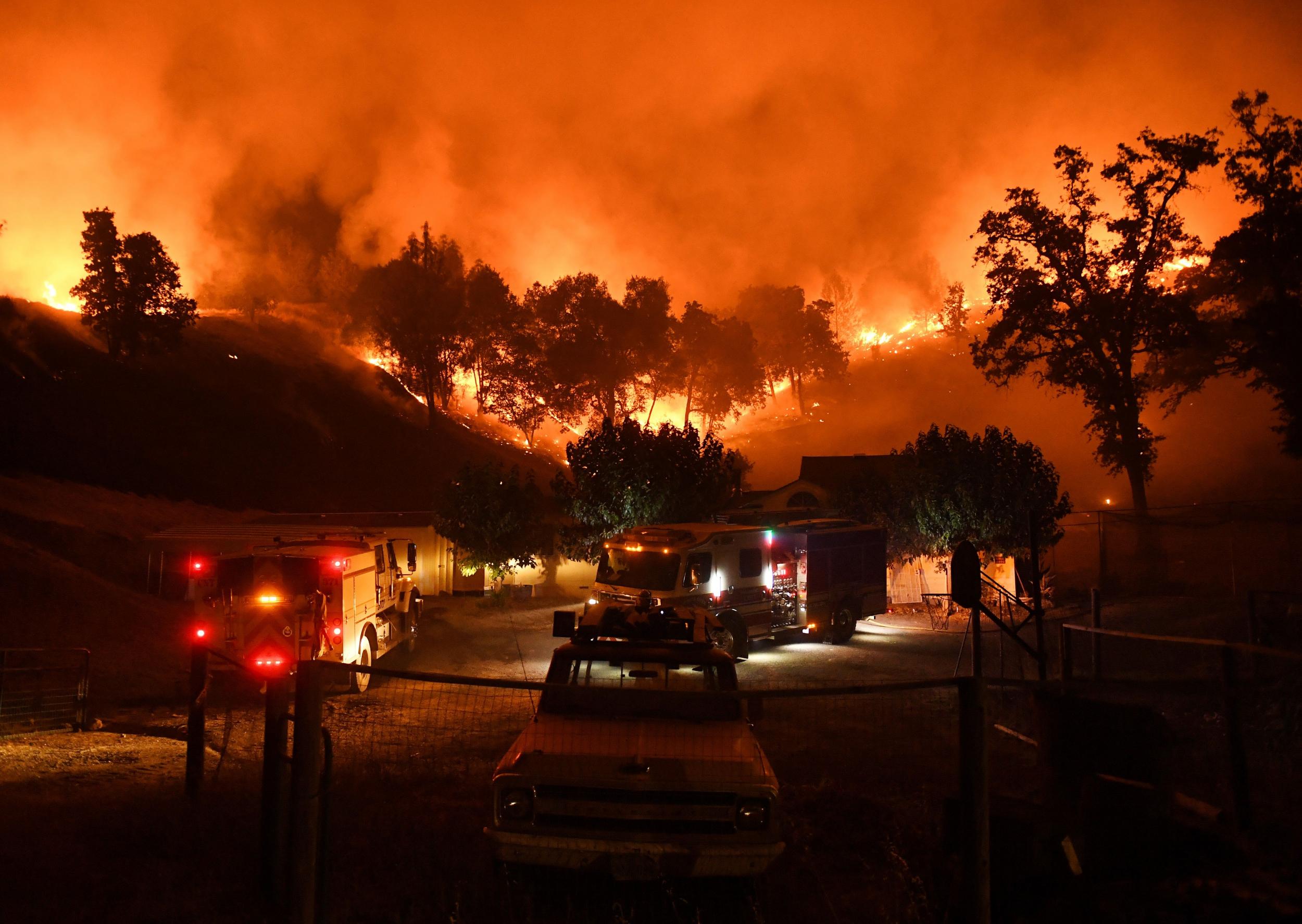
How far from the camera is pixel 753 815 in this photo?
5.29m

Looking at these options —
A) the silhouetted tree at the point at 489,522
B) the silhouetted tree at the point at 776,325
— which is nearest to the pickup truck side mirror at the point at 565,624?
the silhouetted tree at the point at 489,522

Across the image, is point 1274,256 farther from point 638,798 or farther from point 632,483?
point 638,798

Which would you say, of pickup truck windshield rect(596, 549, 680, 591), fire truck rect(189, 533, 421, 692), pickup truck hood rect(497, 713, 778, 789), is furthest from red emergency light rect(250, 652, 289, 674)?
pickup truck hood rect(497, 713, 778, 789)

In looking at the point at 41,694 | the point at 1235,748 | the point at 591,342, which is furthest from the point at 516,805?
the point at 591,342

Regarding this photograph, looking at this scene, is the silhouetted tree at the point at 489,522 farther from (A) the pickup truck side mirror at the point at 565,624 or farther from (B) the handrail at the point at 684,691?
(B) the handrail at the point at 684,691

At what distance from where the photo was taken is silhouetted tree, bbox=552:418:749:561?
27594 mm

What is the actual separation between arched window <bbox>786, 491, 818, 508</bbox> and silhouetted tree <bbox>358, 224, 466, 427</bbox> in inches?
1283

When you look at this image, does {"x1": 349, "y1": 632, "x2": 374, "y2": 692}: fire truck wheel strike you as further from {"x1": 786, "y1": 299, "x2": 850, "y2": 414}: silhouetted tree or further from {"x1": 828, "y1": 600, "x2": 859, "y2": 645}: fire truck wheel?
{"x1": 786, "y1": 299, "x2": 850, "y2": 414}: silhouetted tree

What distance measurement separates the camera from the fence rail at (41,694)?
440 inches

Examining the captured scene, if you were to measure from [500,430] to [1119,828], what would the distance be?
67769 millimetres

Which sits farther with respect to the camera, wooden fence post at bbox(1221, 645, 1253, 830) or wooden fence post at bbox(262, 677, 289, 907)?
wooden fence post at bbox(1221, 645, 1253, 830)

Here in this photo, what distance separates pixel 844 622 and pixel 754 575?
361 centimetres

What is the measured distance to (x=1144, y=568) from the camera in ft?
92.5

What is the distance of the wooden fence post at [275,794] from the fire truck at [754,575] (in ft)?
34.6
